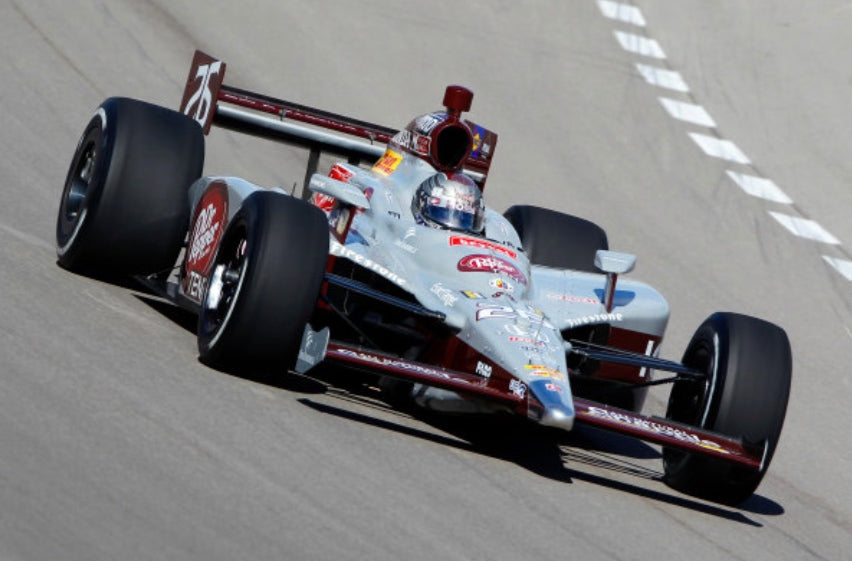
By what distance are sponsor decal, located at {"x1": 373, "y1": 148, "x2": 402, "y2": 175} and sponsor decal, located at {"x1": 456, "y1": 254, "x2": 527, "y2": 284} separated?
3.63ft

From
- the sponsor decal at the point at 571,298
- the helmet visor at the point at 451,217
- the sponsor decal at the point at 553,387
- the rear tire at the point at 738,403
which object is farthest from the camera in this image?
the sponsor decal at the point at 571,298

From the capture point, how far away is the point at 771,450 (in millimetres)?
9117

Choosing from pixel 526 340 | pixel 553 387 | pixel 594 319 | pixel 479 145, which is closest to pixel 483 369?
pixel 526 340

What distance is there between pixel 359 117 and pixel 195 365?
323 inches

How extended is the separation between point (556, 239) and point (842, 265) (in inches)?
239

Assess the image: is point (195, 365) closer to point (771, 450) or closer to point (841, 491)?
point (771, 450)

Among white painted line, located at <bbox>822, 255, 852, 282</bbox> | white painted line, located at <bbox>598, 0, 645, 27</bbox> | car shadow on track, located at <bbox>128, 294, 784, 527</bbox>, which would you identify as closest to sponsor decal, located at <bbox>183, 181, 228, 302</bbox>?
car shadow on track, located at <bbox>128, 294, 784, 527</bbox>

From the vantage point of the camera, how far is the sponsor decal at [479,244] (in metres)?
9.80

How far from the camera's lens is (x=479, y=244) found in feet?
32.4

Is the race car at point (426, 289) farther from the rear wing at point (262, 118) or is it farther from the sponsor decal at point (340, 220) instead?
the rear wing at point (262, 118)

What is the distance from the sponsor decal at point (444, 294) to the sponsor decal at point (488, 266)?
0.21 meters

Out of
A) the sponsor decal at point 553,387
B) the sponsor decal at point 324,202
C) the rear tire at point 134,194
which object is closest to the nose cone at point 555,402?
the sponsor decal at point 553,387

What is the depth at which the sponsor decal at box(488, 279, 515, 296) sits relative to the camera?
954 cm

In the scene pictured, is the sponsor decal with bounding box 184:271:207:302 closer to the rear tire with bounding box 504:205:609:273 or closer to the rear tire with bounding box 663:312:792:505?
the rear tire with bounding box 504:205:609:273
